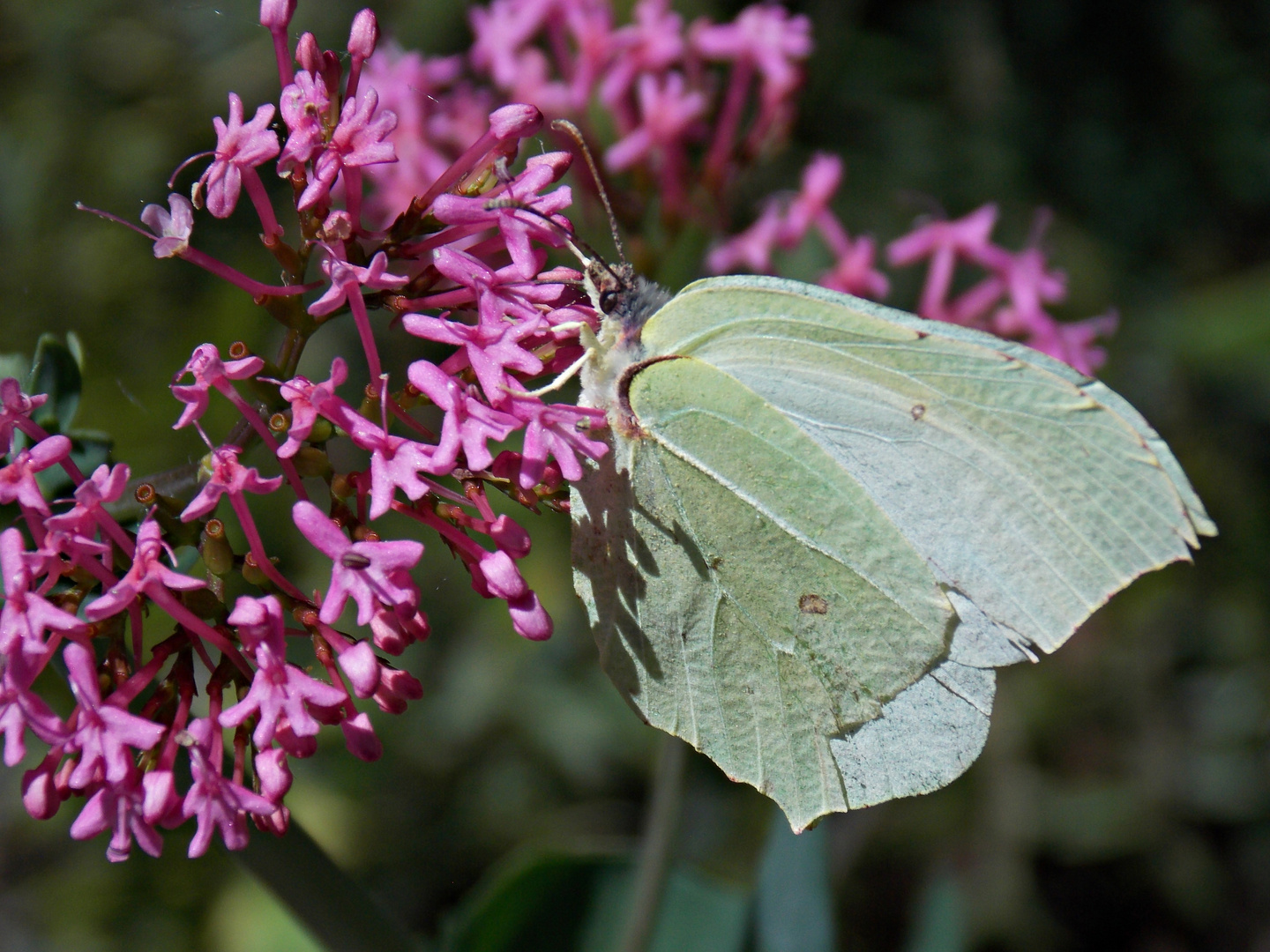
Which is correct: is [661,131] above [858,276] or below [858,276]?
above

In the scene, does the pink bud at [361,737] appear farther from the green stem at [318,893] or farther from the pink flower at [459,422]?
the pink flower at [459,422]

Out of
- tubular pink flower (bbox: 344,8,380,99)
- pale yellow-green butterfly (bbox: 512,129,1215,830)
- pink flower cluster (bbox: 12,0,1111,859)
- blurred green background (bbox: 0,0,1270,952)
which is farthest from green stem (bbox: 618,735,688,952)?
tubular pink flower (bbox: 344,8,380,99)

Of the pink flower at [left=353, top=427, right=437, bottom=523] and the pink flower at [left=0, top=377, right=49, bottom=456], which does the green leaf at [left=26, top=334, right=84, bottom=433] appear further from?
the pink flower at [left=353, top=427, right=437, bottom=523]

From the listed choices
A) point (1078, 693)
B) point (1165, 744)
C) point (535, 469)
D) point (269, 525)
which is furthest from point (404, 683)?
point (1165, 744)

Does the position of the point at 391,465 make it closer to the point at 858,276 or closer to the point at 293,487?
the point at 293,487

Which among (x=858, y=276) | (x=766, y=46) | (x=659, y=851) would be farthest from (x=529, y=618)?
A: (x=766, y=46)

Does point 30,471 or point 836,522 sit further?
point 836,522
